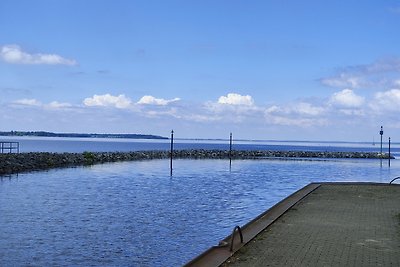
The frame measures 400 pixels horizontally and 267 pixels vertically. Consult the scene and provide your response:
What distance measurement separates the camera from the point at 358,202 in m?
16.0

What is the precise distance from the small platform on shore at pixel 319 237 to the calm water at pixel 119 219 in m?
1.61

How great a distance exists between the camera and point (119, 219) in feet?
48.9

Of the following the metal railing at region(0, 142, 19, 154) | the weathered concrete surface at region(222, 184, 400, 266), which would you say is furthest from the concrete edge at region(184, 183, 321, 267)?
the metal railing at region(0, 142, 19, 154)

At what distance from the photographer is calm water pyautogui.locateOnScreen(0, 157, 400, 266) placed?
1065cm

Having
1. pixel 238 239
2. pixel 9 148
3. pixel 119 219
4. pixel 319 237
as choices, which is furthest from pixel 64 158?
pixel 319 237

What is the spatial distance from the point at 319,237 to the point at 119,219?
700cm

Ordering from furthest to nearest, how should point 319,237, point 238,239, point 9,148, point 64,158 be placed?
point 9,148 → point 64,158 → point 319,237 → point 238,239

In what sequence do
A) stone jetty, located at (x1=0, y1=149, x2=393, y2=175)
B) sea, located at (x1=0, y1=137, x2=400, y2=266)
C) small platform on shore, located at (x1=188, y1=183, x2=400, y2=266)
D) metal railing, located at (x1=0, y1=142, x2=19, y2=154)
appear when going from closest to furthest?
small platform on shore, located at (x1=188, y1=183, x2=400, y2=266) → sea, located at (x1=0, y1=137, x2=400, y2=266) → stone jetty, located at (x1=0, y1=149, x2=393, y2=175) → metal railing, located at (x1=0, y1=142, x2=19, y2=154)

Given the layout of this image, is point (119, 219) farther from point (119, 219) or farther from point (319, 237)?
point (319, 237)

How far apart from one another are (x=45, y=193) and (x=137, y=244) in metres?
10.8

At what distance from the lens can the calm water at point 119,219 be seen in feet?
34.9

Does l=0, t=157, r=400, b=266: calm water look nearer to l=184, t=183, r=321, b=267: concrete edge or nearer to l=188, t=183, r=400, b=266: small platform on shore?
l=184, t=183, r=321, b=267: concrete edge

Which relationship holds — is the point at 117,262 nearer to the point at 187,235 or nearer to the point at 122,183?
the point at 187,235

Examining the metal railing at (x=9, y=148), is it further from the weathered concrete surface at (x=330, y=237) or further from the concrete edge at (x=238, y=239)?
the weathered concrete surface at (x=330, y=237)
